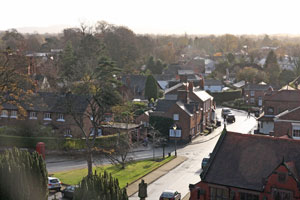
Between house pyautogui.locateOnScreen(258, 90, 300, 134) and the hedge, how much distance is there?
19.1 metres

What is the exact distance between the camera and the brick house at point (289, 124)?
4128 centimetres

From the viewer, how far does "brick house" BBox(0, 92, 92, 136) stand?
51656 mm

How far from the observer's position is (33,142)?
4888 centimetres

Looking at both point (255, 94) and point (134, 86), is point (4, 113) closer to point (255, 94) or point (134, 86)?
point (134, 86)

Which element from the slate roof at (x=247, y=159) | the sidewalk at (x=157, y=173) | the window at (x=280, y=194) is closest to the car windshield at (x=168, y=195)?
the sidewalk at (x=157, y=173)

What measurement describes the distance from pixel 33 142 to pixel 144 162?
14.5m

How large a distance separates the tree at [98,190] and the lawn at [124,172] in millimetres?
14390

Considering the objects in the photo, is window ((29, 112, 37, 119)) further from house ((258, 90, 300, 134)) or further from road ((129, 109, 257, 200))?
house ((258, 90, 300, 134))

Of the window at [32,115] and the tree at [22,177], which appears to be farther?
the window at [32,115]

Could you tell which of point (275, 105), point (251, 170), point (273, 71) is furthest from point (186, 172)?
point (273, 71)

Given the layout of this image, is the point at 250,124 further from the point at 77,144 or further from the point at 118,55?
the point at 118,55

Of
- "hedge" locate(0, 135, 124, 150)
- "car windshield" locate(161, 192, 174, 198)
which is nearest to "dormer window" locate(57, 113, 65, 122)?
"hedge" locate(0, 135, 124, 150)

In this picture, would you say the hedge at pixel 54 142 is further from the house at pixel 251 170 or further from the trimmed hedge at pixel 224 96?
the trimmed hedge at pixel 224 96

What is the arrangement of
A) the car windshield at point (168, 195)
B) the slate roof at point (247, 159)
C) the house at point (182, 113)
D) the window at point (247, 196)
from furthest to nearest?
1. the house at point (182, 113)
2. the car windshield at point (168, 195)
3. the slate roof at point (247, 159)
4. the window at point (247, 196)
